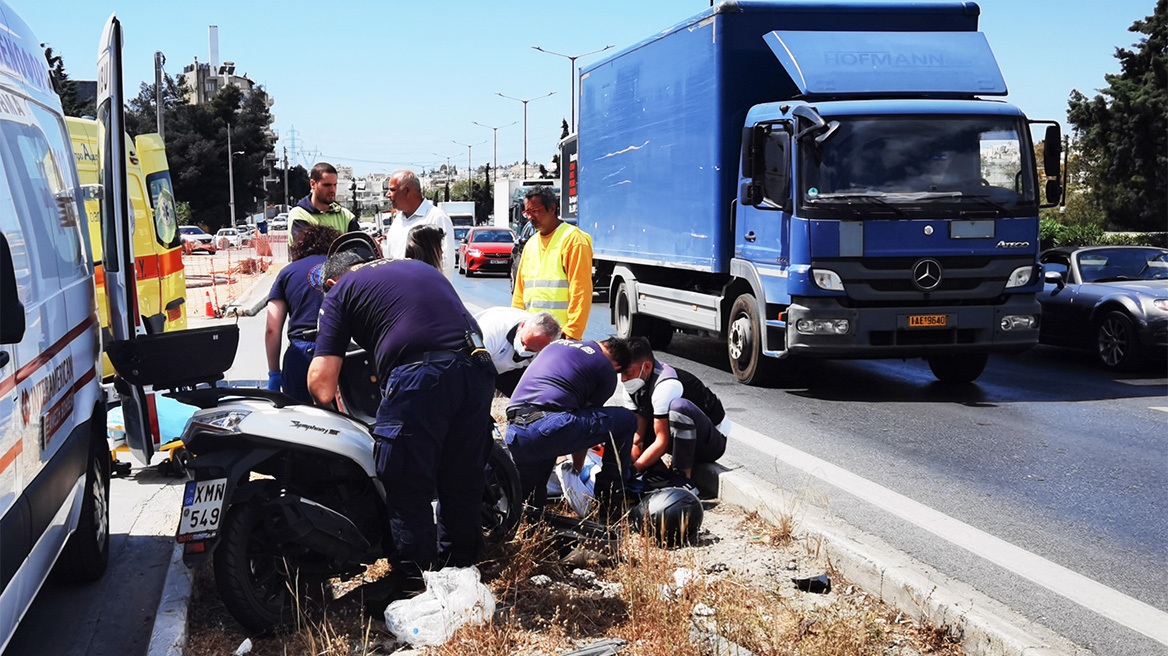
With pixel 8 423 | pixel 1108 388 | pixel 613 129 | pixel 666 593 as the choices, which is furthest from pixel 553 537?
pixel 613 129

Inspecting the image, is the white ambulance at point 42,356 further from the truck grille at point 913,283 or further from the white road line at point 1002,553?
the truck grille at point 913,283

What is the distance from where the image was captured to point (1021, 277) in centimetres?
1081

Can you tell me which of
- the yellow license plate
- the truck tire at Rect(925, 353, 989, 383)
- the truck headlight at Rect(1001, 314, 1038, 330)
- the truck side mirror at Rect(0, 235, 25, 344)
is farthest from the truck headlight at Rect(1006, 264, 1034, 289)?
the truck side mirror at Rect(0, 235, 25, 344)

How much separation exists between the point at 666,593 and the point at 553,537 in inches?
31.7

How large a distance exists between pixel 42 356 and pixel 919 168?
26.8 ft

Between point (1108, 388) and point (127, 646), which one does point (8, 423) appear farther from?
point (1108, 388)

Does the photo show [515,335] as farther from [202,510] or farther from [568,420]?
[202,510]

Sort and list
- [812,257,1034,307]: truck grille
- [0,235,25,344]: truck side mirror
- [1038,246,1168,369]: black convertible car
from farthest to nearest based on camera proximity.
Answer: [1038,246,1168,369]: black convertible car
[812,257,1034,307]: truck grille
[0,235,25,344]: truck side mirror

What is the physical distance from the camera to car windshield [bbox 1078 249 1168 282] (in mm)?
13461

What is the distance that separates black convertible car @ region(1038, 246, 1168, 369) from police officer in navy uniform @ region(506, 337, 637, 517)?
7.08 m

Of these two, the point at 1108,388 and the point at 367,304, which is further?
the point at 1108,388

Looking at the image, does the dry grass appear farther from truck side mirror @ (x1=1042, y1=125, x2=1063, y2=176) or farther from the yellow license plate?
truck side mirror @ (x1=1042, y1=125, x2=1063, y2=176)

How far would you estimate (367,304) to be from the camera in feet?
15.0

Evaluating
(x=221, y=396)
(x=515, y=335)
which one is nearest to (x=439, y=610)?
(x=221, y=396)
